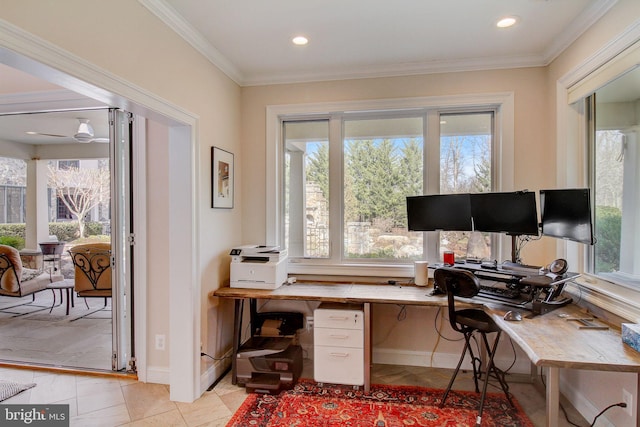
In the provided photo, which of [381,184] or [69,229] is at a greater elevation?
[381,184]

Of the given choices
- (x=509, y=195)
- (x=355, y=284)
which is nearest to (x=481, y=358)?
(x=355, y=284)

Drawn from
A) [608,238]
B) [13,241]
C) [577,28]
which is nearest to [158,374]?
[608,238]

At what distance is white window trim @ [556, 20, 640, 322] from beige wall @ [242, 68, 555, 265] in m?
0.18

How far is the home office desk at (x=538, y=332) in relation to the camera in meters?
1.37

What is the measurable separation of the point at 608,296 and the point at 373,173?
1.92 metres

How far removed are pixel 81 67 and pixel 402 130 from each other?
97.5 inches

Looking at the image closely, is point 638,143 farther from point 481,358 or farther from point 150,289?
point 150,289

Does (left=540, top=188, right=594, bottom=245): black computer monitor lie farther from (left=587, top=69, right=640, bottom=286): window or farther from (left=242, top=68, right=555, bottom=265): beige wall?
(left=242, top=68, right=555, bottom=265): beige wall

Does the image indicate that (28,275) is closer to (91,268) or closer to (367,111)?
(91,268)

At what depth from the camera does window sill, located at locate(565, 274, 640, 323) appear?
1.71m

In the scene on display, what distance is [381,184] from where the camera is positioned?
309 centimetres

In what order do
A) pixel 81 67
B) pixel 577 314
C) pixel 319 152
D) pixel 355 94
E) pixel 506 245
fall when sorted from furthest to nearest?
pixel 319 152
pixel 355 94
pixel 506 245
pixel 577 314
pixel 81 67

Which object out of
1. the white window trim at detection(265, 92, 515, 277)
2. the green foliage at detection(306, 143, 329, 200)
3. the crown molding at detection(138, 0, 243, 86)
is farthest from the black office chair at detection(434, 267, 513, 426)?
the crown molding at detection(138, 0, 243, 86)

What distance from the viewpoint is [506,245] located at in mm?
2760
